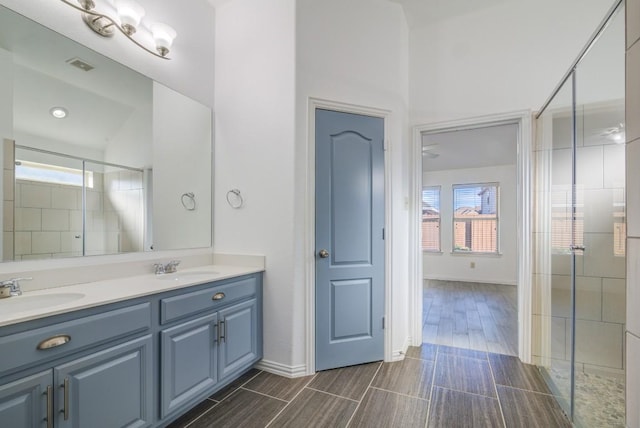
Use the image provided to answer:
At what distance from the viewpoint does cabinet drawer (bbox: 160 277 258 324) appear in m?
1.56

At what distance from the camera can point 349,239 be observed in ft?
7.67

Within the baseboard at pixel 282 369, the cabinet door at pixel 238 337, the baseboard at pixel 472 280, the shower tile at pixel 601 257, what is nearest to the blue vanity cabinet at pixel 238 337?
the cabinet door at pixel 238 337

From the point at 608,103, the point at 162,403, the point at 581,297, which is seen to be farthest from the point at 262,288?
the point at 608,103

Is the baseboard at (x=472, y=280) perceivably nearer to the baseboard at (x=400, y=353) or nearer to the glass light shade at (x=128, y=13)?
the baseboard at (x=400, y=353)

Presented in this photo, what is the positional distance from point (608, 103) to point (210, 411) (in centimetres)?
282

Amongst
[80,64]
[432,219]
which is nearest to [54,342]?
[80,64]

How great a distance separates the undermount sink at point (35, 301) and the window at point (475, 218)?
20.7 feet

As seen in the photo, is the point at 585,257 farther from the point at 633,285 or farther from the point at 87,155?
the point at 87,155

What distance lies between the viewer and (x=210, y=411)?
178 centimetres

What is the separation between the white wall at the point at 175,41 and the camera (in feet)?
5.17

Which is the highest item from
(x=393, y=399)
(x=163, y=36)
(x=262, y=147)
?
(x=163, y=36)

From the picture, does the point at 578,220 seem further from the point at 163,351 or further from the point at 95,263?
the point at 95,263

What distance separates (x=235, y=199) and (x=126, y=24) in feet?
4.28

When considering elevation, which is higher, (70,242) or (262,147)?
(262,147)
